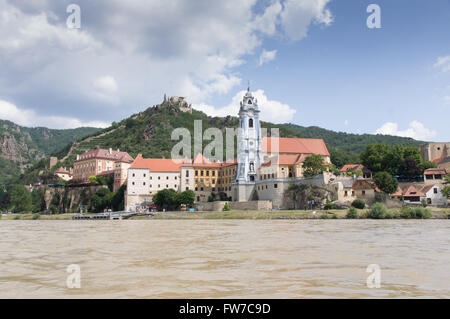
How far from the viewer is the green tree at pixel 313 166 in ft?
201

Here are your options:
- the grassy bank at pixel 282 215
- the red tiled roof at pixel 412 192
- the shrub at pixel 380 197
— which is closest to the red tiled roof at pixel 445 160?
the red tiled roof at pixel 412 192

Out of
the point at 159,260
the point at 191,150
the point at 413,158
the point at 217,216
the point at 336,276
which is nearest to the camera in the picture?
the point at 336,276

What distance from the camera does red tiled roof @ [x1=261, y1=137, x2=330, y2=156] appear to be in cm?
7262

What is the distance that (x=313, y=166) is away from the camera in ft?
203

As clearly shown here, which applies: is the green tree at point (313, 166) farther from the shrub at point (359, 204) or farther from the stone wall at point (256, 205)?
the shrub at point (359, 204)

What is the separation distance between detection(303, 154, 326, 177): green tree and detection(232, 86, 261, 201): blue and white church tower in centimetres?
1186

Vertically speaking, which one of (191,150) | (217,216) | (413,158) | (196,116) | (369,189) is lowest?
(217,216)

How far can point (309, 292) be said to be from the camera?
340 inches

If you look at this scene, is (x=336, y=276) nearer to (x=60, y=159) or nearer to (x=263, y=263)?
(x=263, y=263)

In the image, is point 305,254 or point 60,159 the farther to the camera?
point 60,159

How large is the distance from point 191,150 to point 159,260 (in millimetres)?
114342

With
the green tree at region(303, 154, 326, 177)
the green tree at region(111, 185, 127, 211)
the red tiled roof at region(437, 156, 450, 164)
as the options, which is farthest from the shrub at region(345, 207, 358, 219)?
the green tree at region(111, 185, 127, 211)

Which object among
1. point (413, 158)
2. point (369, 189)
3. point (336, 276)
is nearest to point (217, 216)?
point (369, 189)

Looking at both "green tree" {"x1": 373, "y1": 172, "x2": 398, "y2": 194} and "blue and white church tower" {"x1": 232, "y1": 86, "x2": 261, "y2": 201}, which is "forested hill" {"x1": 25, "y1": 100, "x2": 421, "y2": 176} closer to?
"blue and white church tower" {"x1": 232, "y1": 86, "x2": 261, "y2": 201}
